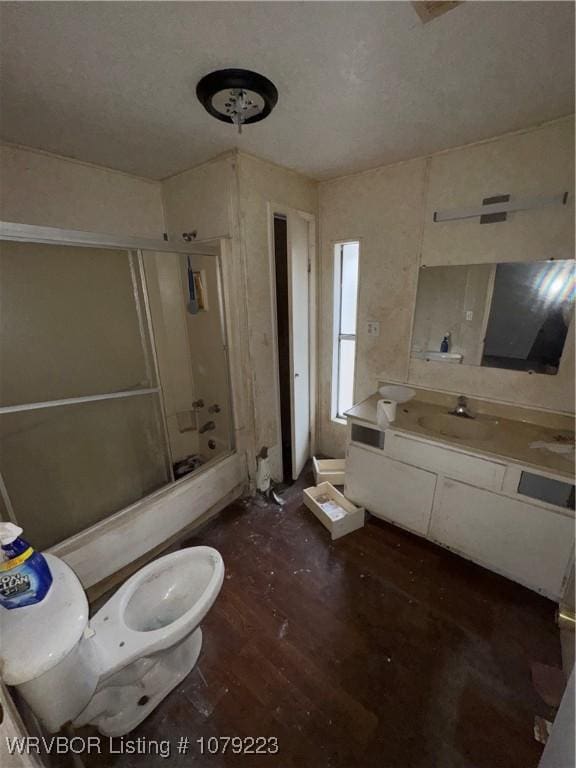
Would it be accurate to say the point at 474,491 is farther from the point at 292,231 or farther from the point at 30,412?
the point at 30,412

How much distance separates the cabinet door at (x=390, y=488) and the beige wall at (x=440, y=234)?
634mm

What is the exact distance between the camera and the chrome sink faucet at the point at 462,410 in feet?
6.09

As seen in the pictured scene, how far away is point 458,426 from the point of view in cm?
187

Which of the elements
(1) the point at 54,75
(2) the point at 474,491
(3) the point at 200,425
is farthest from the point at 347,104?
(3) the point at 200,425

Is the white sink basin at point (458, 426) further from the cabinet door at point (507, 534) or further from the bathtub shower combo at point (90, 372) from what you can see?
the bathtub shower combo at point (90, 372)

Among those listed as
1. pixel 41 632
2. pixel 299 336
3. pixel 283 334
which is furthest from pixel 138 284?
pixel 41 632

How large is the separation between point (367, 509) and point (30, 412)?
80.6 inches

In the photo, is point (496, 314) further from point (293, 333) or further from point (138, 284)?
point (138, 284)

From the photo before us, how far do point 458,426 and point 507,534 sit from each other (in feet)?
2.03

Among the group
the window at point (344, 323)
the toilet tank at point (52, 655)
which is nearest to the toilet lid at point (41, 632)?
the toilet tank at point (52, 655)

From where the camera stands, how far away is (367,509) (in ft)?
6.72

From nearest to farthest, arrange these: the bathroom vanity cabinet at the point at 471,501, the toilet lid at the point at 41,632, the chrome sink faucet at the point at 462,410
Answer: the toilet lid at the point at 41,632 → the bathroom vanity cabinet at the point at 471,501 → the chrome sink faucet at the point at 462,410

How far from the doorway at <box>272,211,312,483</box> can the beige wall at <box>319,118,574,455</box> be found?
229 mm

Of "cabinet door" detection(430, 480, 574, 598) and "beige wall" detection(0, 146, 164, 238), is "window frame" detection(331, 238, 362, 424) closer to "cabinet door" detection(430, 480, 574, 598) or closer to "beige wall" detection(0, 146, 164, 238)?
"cabinet door" detection(430, 480, 574, 598)
